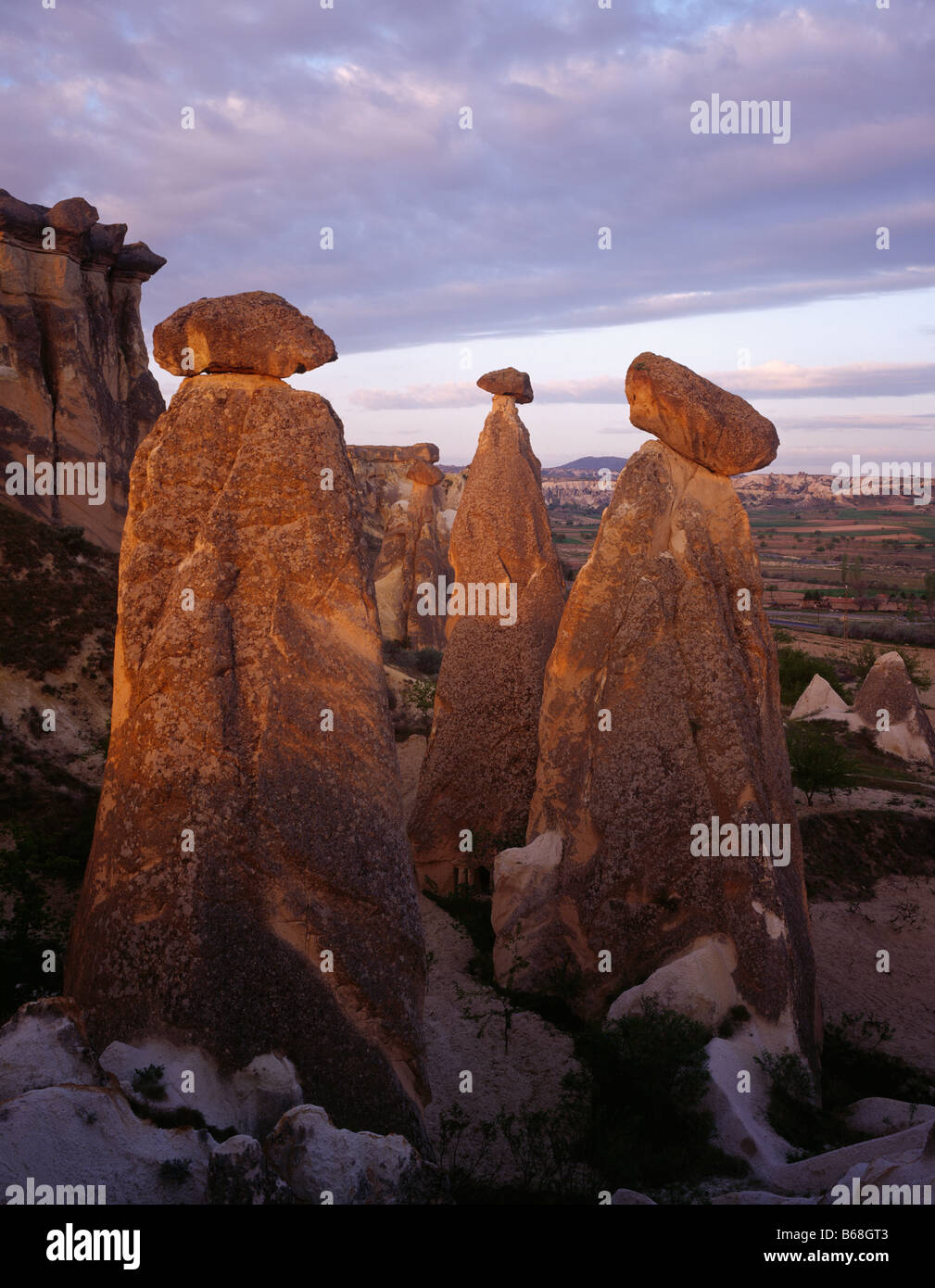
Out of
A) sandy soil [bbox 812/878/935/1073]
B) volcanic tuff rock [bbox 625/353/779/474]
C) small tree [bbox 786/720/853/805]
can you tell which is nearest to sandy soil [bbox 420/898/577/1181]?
sandy soil [bbox 812/878/935/1073]

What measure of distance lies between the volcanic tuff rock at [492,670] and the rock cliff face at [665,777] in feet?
7.39

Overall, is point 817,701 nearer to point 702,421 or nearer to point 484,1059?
point 702,421

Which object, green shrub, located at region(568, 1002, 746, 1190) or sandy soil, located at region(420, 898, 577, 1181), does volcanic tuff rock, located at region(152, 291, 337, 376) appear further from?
green shrub, located at region(568, 1002, 746, 1190)

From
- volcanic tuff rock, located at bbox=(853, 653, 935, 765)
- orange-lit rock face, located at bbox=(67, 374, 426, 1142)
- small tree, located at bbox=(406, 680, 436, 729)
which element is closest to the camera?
orange-lit rock face, located at bbox=(67, 374, 426, 1142)

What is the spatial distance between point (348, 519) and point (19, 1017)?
308 cm

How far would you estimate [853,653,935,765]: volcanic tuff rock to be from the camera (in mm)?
17328

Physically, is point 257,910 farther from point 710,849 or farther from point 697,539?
point 697,539

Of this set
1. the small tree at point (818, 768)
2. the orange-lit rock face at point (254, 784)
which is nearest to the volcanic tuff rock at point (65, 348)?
the small tree at point (818, 768)

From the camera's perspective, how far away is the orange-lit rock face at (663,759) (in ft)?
26.3

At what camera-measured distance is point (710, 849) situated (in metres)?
8.02

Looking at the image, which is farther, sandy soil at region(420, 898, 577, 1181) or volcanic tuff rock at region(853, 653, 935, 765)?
volcanic tuff rock at region(853, 653, 935, 765)

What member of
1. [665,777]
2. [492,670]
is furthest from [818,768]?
[665,777]

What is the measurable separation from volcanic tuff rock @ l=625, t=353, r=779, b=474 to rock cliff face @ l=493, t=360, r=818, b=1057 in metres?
0.18
